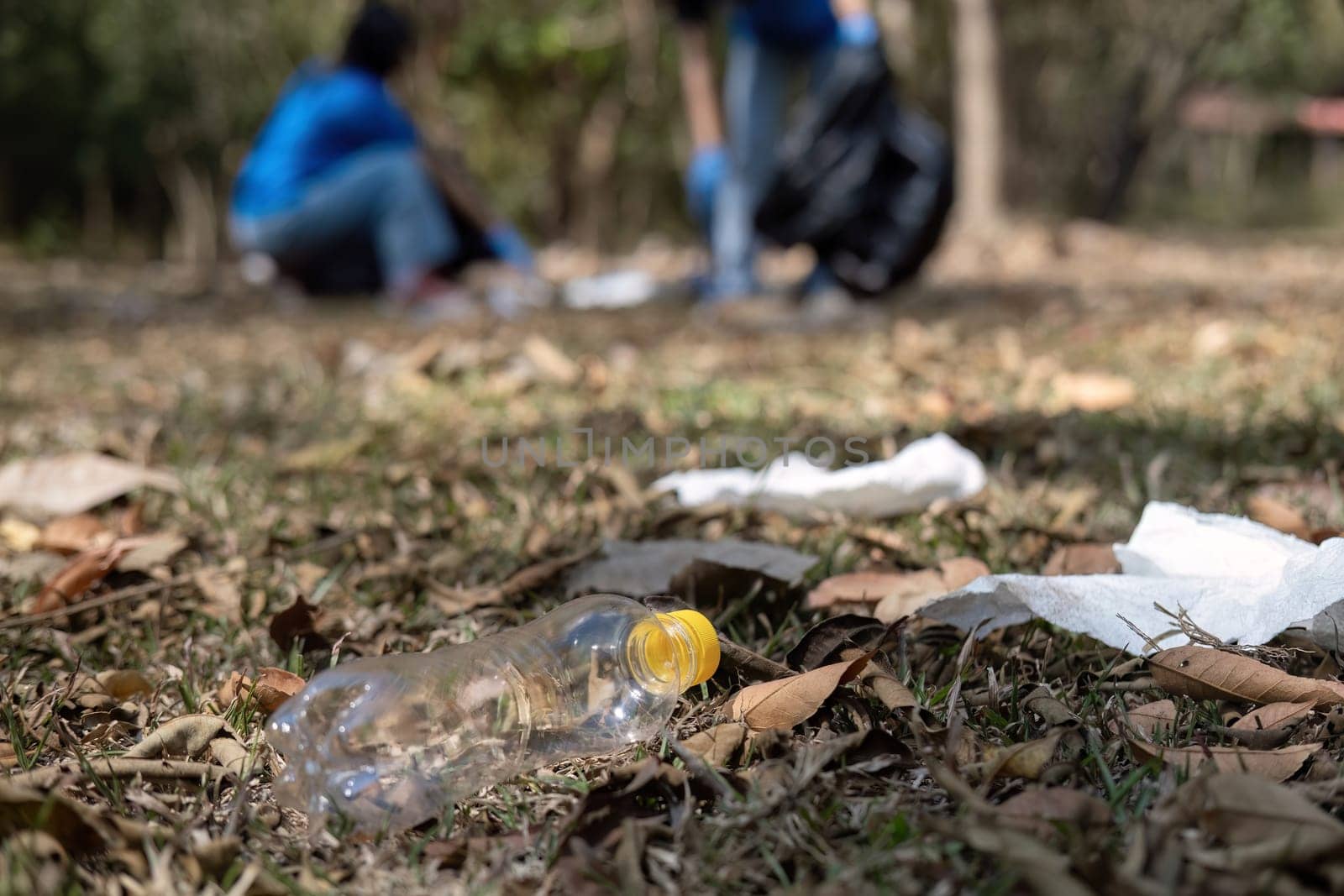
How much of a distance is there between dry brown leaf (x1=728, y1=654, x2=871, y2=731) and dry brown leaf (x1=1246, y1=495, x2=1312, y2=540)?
2.54 feet

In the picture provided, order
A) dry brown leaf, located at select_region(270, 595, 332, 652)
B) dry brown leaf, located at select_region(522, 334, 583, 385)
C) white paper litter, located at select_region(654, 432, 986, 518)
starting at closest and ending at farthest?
1. dry brown leaf, located at select_region(270, 595, 332, 652)
2. white paper litter, located at select_region(654, 432, 986, 518)
3. dry brown leaf, located at select_region(522, 334, 583, 385)

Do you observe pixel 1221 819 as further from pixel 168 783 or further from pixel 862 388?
pixel 862 388

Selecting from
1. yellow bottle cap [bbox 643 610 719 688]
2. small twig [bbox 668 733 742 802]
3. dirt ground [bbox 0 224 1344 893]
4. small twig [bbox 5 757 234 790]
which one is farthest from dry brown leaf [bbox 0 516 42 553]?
small twig [bbox 668 733 742 802]

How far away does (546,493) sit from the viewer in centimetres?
211

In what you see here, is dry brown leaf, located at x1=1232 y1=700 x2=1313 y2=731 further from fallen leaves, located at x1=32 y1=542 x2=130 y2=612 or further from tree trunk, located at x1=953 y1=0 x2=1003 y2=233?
tree trunk, located at x1=953 y1=0 x2=1003 y2=233

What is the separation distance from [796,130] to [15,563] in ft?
11.9

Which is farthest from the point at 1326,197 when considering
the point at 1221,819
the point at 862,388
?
the point at 1221,819

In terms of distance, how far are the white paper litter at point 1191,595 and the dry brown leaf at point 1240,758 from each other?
260mm

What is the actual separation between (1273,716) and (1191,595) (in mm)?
281

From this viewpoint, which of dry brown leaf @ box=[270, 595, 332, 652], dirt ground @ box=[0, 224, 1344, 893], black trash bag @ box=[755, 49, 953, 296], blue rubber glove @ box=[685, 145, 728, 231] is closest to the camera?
dirt ground @ box=[0, 224, 1344, 893]

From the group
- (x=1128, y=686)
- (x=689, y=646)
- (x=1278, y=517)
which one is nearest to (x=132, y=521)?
(x=689, y=646)

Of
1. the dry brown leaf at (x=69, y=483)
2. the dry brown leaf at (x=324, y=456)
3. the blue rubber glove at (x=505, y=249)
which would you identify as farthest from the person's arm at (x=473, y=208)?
the dry brown leaf at (x=69, y=483)

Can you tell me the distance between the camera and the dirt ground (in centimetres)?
95

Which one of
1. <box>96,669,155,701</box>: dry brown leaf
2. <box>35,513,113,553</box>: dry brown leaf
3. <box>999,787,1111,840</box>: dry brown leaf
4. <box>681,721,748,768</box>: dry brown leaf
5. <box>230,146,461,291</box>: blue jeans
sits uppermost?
<box>230,146,461,291</box>: blue jeans
